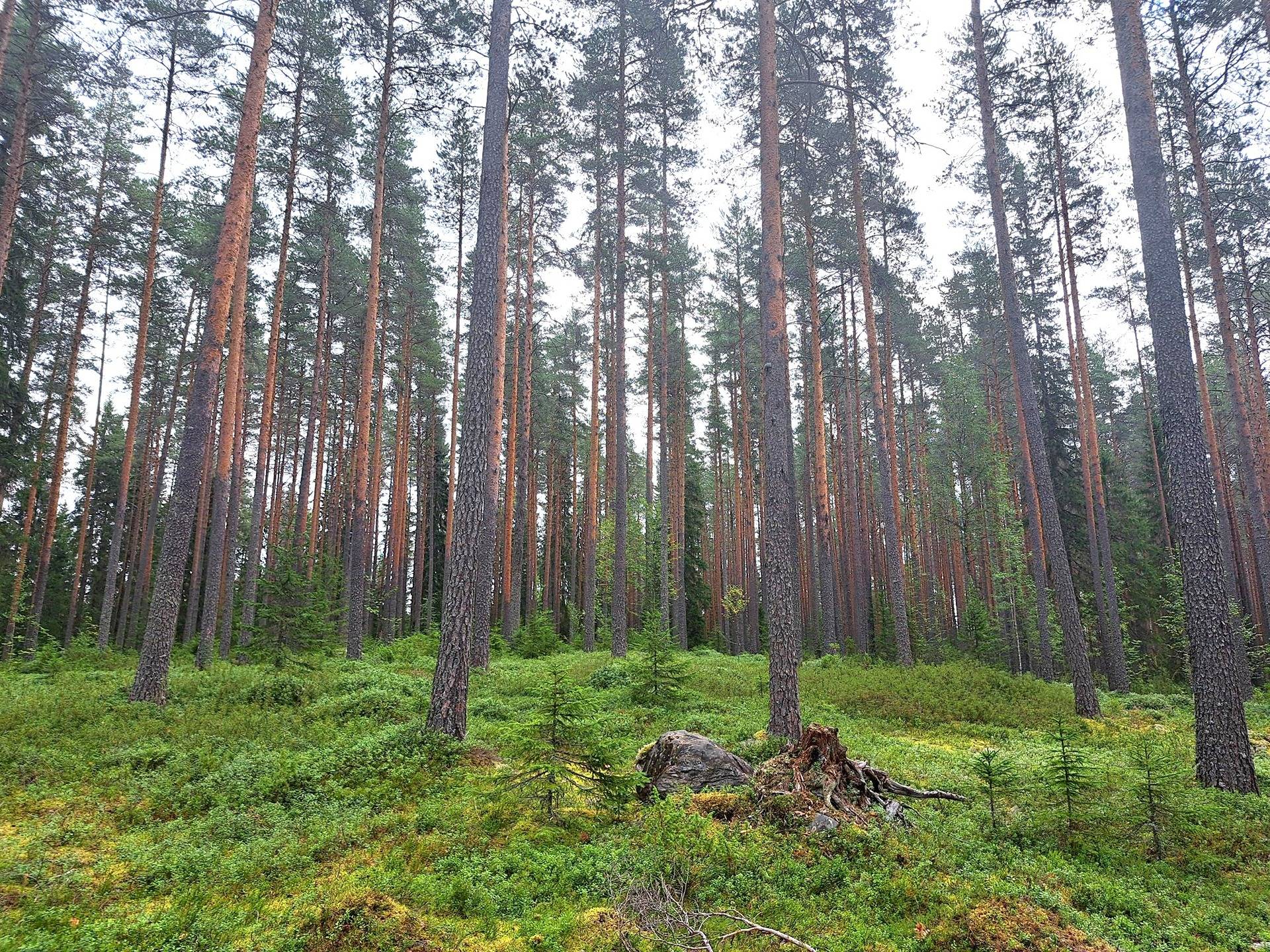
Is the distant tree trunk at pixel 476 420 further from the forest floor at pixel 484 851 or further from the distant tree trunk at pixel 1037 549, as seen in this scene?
the distant tree trunk at pixel 1037 549

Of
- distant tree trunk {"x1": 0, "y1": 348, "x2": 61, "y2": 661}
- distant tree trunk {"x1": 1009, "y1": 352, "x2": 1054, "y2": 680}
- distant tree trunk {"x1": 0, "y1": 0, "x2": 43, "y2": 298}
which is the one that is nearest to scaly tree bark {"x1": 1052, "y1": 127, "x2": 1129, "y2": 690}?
distant tree trunk {"x1": 1009, "y1": 352, "x2": 1054, "y2": 680}

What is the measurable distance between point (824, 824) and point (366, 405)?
14678 millimetres

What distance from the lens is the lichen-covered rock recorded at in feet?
21.8

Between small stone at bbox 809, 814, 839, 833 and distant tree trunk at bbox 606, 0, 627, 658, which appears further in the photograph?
distant tree trunk at bbox 606, 0, 627, 658

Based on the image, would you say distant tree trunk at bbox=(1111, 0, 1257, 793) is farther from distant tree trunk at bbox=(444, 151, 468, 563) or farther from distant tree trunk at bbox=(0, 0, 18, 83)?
distant tree trunk at bbox=(0, 0, 18, 83)

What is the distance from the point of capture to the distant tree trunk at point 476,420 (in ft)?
26.8

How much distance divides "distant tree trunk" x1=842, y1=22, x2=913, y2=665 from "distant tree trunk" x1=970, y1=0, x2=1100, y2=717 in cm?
371

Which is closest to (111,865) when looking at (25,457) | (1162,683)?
(25,457)

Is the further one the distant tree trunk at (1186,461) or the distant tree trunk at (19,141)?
the distant tree trunk at (19,141)

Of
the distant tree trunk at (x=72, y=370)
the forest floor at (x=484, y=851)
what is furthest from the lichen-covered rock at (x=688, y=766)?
the distant tree trunk at (x=72, y=370)

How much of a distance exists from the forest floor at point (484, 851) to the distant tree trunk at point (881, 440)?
783cm

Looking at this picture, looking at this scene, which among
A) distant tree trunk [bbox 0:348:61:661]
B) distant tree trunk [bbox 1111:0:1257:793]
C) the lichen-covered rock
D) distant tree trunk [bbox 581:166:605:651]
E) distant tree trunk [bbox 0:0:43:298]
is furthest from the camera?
distant tree trunk [bbox 581:166:605:651]

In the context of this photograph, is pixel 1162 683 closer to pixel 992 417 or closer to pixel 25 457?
pixel 992 417

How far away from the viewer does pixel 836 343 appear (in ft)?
93.8
